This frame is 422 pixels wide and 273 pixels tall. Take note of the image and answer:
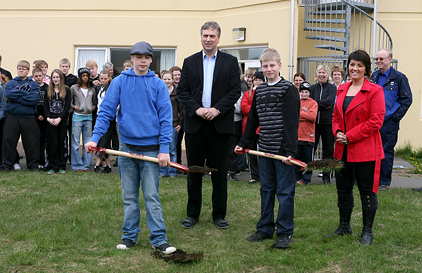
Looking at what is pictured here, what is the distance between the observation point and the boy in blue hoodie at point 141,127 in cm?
468

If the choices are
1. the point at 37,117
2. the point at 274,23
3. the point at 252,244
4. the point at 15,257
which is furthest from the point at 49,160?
the point at 274,23

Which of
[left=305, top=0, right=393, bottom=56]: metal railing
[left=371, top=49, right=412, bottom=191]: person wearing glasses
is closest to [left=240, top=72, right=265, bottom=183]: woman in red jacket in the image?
[left=371, top=49, right=412, bottom=191]: person wearing glasses

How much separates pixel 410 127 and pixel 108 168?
857 cm

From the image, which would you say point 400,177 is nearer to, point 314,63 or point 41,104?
point 314,63

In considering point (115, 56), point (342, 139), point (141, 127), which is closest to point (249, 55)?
point (115, 56)

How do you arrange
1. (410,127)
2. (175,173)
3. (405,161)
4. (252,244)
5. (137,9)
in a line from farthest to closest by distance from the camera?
(137,9) → (410,127) → (405,161) → (175,173) → (252,244)

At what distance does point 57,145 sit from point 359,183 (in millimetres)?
6488

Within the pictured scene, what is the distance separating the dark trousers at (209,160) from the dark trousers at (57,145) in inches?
177

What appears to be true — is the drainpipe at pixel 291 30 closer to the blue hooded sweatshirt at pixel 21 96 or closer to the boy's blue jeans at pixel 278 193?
the blue hooded sweatshirt at pixel 21 96

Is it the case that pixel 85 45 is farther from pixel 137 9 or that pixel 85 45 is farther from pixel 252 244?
pixel 252 244

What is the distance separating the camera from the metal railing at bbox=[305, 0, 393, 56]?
12094mm

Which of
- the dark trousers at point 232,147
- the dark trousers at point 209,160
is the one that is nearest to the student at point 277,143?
the dark trousers at point 209,160

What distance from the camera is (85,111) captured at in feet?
31.5

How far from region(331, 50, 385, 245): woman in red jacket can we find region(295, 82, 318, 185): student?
3257mm
